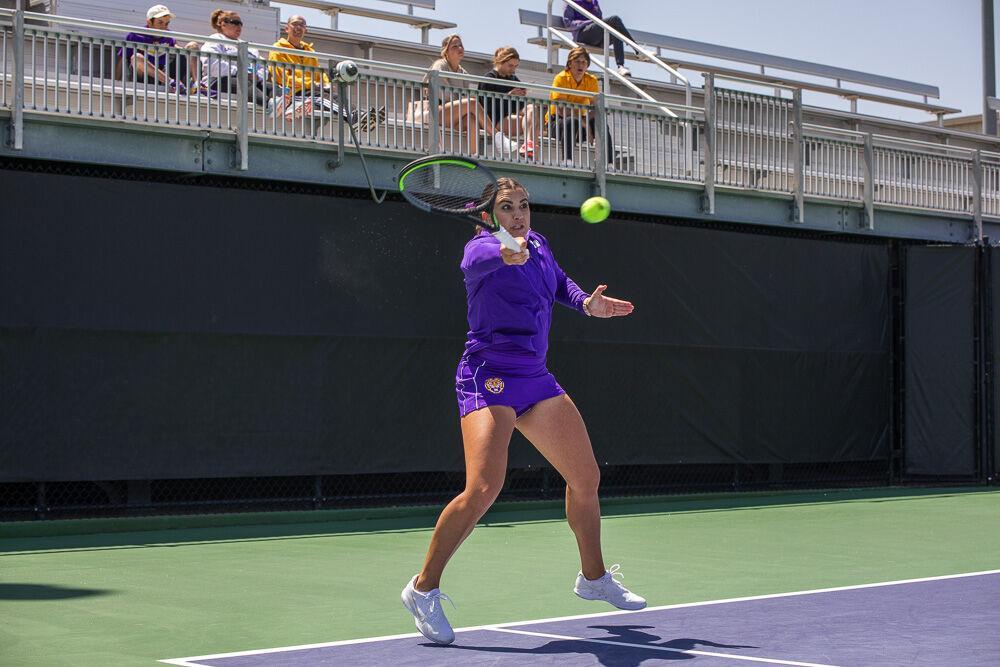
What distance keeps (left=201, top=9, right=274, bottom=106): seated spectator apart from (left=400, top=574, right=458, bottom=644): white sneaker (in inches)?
273

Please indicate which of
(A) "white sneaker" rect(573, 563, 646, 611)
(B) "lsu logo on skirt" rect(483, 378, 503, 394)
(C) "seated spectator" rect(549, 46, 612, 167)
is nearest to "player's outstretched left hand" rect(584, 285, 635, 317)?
(B) "lsu logo on skirt" rect(483, 378, 503, 394)

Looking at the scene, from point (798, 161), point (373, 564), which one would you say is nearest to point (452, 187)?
point (373, 564)

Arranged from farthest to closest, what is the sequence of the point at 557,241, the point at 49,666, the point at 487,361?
the point at 557,241, the point at 487,361, the point at 49,666

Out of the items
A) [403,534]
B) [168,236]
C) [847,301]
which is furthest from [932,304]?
[168,236]

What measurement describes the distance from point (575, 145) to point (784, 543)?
514 cm

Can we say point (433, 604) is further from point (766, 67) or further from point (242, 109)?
point (766, 67)

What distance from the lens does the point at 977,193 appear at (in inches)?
719

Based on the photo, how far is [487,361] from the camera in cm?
654

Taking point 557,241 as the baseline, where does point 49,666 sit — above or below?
below

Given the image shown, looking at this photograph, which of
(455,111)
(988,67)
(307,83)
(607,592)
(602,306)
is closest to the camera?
(602,306)

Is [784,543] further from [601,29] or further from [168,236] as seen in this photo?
[601,29]

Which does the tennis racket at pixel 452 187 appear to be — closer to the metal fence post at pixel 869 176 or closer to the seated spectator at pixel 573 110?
the seated spectator at pixel 573 110

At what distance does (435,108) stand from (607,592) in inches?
297

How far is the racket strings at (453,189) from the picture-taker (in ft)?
21.3
